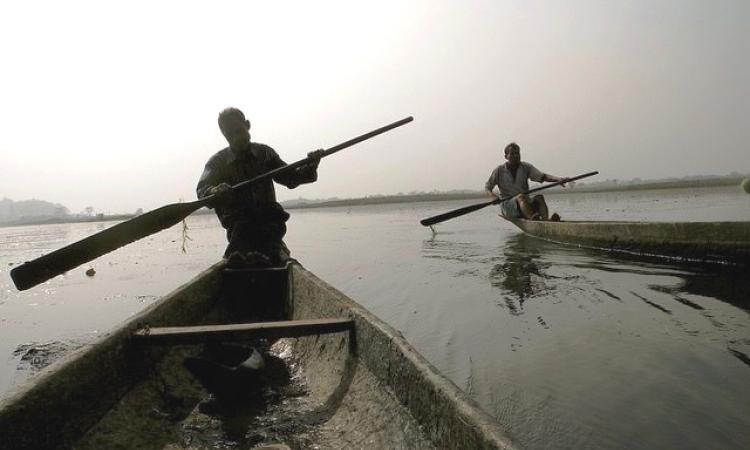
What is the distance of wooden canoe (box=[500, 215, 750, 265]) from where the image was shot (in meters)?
5.49

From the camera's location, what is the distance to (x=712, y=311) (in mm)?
3973

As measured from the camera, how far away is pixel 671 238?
6367 mm

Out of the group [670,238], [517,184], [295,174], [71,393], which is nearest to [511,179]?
[517,184]

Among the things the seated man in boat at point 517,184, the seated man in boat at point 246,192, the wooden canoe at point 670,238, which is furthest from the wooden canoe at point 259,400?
the seated man in boat at point 517,184

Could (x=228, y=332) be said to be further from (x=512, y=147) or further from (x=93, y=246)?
(x=512, y=147)

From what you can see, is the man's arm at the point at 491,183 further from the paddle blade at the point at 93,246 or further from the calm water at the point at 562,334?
the paddle blade at the point at 93,246

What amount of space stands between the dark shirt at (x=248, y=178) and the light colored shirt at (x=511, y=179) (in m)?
7.33

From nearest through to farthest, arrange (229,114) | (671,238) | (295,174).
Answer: (229,114) < (295,174) < (671,238)

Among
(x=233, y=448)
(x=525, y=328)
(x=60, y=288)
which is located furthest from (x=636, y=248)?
(x=60, y=288)

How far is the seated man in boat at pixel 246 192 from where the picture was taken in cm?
487

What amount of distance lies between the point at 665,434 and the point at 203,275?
3.68 m

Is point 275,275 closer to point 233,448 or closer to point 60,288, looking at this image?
point 233,448

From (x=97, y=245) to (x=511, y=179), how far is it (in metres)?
9.94

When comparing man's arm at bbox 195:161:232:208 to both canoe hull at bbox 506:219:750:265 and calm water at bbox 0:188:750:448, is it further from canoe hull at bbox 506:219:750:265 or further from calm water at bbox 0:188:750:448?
canoe hull at bbox 506:219:750:265
